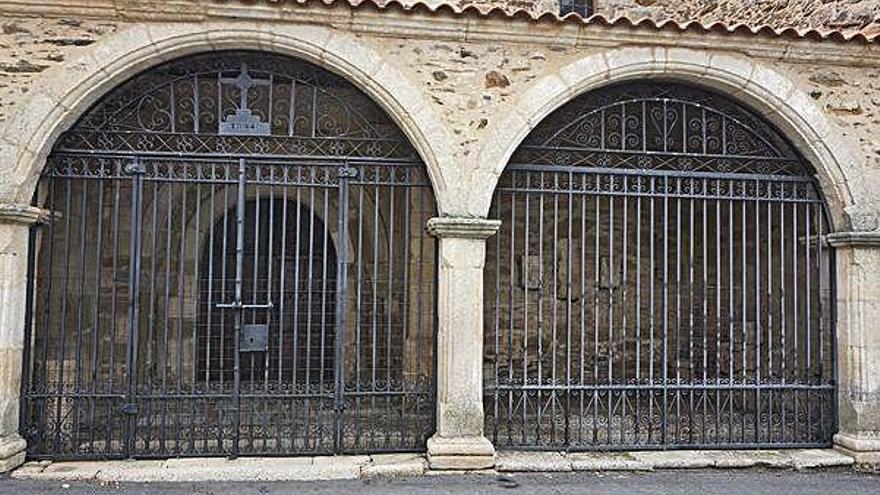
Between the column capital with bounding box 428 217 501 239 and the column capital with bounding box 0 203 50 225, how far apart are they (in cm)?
250

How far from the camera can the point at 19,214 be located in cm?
459

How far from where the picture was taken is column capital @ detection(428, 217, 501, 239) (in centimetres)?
490

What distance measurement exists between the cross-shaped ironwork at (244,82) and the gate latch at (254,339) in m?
1.52

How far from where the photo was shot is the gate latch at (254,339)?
5.04 m

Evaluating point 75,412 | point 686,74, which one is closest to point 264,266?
point 75,412

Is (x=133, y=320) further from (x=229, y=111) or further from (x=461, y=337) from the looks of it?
(x=461, y=337)

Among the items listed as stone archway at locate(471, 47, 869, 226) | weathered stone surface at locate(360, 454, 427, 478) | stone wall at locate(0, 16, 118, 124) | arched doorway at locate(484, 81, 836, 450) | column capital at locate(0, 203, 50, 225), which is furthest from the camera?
arched doorway at locate(484, 81, 836, 450)

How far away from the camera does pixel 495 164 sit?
4980 mm

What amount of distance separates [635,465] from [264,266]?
430 cm

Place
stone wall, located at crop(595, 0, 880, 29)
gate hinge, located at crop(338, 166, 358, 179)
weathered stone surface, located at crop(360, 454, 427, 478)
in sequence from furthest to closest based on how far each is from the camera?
1. stone wall, located at crop(595, 0, 880, 29)
2. gate hinge, located at crop(338, 166, 358, 179)
3. weathered stone surface, located at crop(360, 454, 427, 478)

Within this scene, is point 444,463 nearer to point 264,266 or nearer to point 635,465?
point 635,465

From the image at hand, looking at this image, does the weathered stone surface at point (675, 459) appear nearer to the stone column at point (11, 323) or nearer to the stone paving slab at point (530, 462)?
the stone paving slab at point (530, 462)

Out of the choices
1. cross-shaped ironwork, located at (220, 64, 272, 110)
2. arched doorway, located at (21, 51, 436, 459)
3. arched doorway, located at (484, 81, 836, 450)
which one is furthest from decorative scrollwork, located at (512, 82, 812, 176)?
cross-shaped ironwork, located at (220, 64, 272, 110)

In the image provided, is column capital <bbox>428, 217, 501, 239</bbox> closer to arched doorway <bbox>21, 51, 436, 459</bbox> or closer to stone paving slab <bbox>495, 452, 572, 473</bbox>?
arched doorway <bbox>21, 51, 436, 459</bbox>
